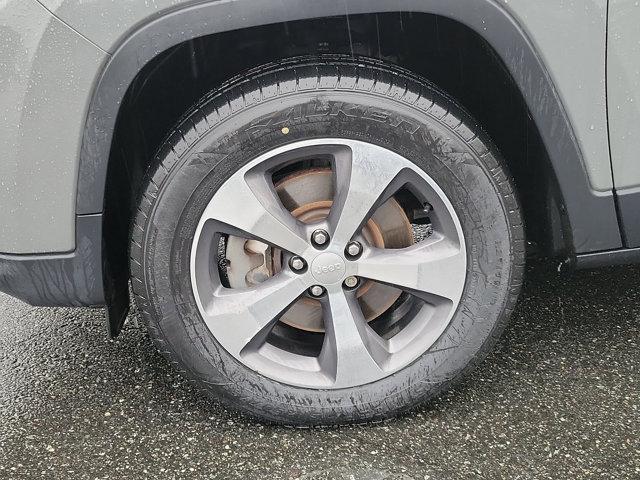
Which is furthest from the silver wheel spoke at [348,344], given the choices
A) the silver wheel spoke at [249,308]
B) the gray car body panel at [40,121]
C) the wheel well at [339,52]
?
the gray car body panel at [40,121]

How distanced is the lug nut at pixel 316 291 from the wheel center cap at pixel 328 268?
0.02 meters

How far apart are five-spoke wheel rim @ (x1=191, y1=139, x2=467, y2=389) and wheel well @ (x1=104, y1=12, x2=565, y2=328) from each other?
0.26 m

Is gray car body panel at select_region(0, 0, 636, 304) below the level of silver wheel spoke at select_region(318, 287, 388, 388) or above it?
above

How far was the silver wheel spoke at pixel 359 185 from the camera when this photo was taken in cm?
174

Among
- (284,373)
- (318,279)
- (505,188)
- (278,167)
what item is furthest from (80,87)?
(505,188)

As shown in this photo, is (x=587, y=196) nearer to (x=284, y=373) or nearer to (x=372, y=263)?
(x=372, y=263)

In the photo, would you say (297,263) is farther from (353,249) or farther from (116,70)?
(116,70)

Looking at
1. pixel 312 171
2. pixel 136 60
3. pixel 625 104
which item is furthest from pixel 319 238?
pixel 625 104

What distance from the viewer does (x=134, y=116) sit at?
6.09 feet

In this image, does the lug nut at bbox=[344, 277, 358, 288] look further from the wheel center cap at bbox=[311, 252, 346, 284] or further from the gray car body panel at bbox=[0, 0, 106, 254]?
the gray car body panel at bbox=[0, 0, 106, 254]

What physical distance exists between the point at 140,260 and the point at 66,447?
56cm

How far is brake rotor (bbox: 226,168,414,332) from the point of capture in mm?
1924

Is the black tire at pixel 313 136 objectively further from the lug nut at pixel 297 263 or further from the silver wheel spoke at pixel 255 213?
the lug nut at pixel 297 263

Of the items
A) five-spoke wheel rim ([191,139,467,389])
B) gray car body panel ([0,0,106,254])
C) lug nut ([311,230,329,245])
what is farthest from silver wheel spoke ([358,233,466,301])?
gray car body panel ([0,0,106,254])
